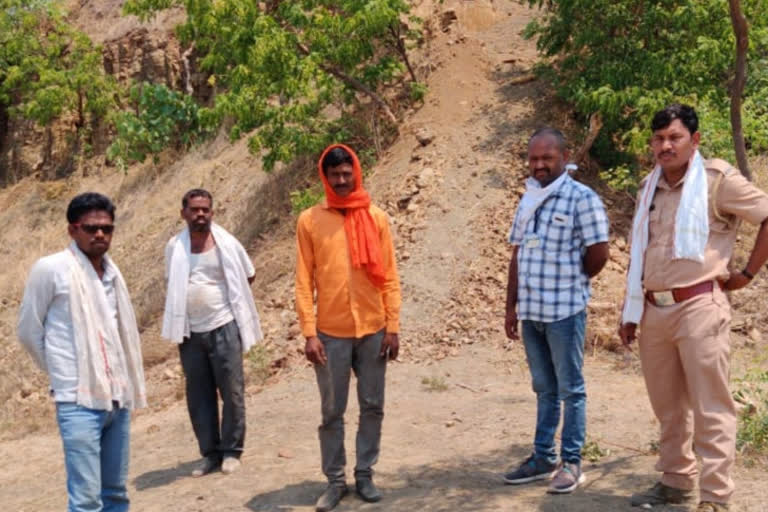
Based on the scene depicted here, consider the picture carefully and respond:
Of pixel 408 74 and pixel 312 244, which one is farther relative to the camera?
pixel 408 74

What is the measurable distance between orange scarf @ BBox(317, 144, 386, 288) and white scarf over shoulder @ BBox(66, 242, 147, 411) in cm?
114

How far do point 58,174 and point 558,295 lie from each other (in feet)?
57.5

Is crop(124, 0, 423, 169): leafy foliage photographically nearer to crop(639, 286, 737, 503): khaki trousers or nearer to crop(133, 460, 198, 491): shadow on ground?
crop(133, 460, 198, 491): shadow on ground

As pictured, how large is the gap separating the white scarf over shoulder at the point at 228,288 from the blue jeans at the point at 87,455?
143 centimetres

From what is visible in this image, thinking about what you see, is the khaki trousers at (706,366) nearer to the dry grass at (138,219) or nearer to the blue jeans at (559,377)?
the blue jeans at (559,377)

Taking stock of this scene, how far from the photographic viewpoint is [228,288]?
5637 mm

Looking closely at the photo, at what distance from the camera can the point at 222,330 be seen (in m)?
5.62

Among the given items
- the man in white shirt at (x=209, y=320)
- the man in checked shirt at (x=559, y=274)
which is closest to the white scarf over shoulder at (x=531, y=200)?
the man in checked shirt at (x=559, y=274)

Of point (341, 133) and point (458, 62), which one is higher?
point (458, 62)

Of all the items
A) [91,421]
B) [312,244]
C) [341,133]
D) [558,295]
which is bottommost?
[91,421]

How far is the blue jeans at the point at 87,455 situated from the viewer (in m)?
3.91

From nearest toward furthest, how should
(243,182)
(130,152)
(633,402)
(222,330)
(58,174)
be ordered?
1. (222,330)
2. (633,402)
3. (243,182)
4. (130,152)
5. (58,174)

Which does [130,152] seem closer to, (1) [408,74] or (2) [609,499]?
(1) [408,74]

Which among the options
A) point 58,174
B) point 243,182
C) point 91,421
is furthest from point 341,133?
point 58,174
